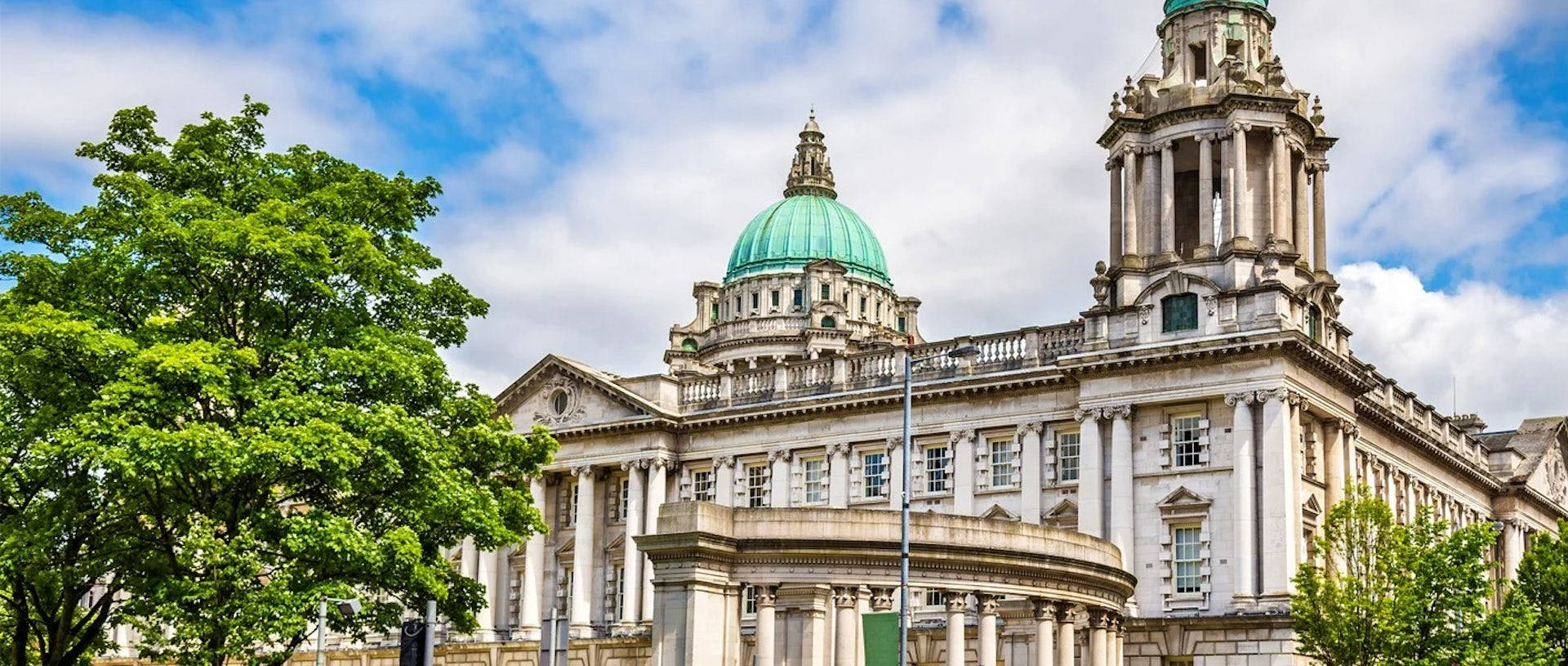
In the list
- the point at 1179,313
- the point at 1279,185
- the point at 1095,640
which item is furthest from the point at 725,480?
the point at 1095,640

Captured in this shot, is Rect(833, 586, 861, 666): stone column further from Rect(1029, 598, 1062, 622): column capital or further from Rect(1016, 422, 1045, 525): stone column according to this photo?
Rect(1016, 422, 1045, 525): stone column

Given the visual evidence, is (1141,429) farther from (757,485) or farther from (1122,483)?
(757,485)

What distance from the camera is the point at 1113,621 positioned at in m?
41.5

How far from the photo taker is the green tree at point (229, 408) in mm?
33938

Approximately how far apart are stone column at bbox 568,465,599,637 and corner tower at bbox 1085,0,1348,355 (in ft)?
73.3

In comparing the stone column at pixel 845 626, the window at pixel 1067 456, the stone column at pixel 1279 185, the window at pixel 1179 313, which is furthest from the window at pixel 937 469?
the stone column at pixel 845 626

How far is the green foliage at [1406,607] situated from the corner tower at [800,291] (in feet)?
186

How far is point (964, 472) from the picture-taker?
61.2 meters

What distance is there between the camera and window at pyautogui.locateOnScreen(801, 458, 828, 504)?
65000 mm

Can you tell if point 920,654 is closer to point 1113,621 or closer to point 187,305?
point 1113,621

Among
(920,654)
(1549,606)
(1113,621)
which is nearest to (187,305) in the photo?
(1113,621)

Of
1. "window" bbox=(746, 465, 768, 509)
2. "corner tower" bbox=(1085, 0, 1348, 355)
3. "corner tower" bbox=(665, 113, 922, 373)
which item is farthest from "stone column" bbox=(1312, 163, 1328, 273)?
"corner tower" bbox=(665, 113, 922, 373)

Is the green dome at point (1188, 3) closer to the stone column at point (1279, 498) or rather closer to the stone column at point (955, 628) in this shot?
the stone column at point (1279, 498)

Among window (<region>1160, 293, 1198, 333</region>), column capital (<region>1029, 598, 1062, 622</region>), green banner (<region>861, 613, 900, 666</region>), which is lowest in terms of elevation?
green banner (<region>861, 613, 900, 666</region>)
